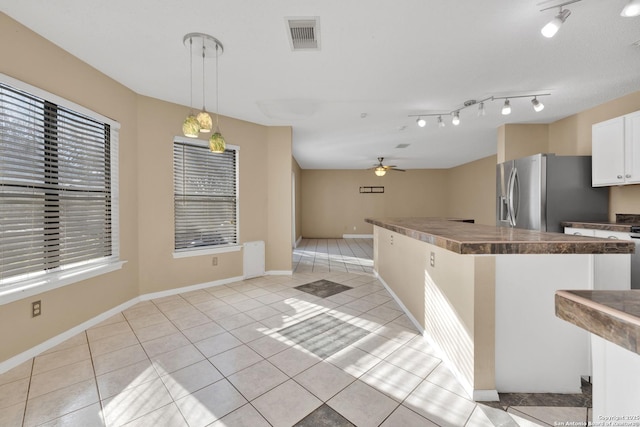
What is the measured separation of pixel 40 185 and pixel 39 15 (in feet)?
4.38

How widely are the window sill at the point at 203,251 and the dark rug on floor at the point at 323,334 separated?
1946 mm

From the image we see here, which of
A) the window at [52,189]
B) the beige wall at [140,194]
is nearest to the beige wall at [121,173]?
the beige wall at [140,194]

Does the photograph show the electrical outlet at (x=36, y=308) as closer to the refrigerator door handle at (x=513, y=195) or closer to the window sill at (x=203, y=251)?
the window sill at (x=203, y=251)

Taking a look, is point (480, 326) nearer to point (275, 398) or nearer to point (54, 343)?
point (275, 398)

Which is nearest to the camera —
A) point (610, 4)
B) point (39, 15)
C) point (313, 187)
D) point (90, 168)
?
point (610, 4)

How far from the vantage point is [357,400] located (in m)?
1.63

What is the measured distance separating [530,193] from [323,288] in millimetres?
3334

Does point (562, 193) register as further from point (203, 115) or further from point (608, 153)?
point (203, 115)

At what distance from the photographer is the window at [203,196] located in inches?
144

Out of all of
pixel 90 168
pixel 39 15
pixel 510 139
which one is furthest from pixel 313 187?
pixel 39 15

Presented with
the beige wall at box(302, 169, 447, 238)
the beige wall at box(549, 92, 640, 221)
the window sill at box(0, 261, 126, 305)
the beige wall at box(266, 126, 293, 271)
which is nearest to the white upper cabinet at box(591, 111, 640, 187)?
the beige wall at box(549, 92, 640, 221)

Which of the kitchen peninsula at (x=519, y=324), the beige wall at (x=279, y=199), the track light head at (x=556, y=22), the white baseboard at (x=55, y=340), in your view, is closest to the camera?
the kitchen peninsula at (x=519, y=324)

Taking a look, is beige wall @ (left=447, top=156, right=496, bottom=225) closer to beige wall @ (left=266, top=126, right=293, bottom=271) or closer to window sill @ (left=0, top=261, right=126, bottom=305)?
Result: beige wall @ (left=266, top=126, right=293, bottom=271)

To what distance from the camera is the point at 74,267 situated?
8.14ft
